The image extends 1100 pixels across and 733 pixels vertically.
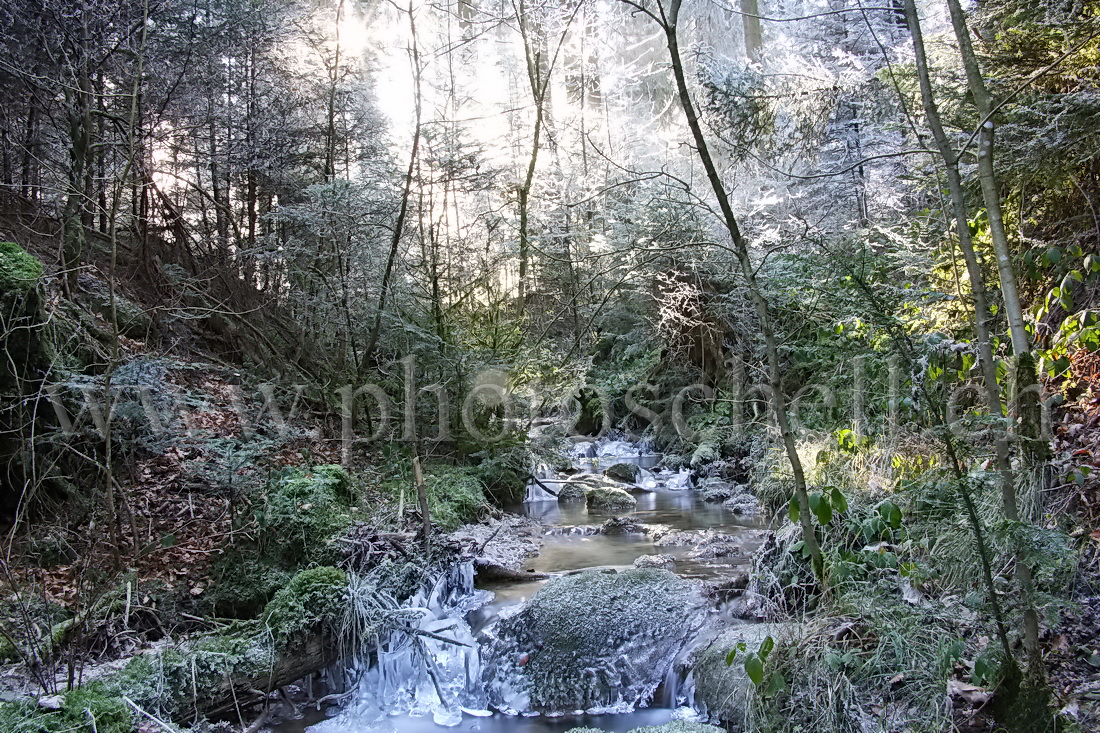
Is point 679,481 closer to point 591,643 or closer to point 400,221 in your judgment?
point 400,221

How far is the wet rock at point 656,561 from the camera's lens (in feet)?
20.1

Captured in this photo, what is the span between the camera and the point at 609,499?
29.7 ft

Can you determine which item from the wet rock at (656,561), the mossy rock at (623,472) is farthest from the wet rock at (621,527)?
the mossy rock at (623,472)

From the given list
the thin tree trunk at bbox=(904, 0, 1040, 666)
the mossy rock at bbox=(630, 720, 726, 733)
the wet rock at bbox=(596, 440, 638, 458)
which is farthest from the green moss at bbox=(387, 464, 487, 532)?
the thin tree trunk at bbox=(904, 0, 1040, 666)

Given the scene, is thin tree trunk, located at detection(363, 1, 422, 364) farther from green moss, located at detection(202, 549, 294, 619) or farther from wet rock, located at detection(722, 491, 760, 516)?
wet rock, located at detection(722, 491, 760, 516)

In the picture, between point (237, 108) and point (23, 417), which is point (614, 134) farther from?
point (23, 417)

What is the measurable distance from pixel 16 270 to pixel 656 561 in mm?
6068

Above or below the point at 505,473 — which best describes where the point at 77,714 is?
below

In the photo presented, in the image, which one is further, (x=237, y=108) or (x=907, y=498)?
(x=237, y=108)

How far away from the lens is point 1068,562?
3129 mm

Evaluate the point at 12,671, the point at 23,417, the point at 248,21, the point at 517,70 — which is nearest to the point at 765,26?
the point at 517,70

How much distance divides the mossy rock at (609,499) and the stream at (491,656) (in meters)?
1.01

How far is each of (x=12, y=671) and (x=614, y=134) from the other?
1652 centimetres

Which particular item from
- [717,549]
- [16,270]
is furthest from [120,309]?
[717,549]
